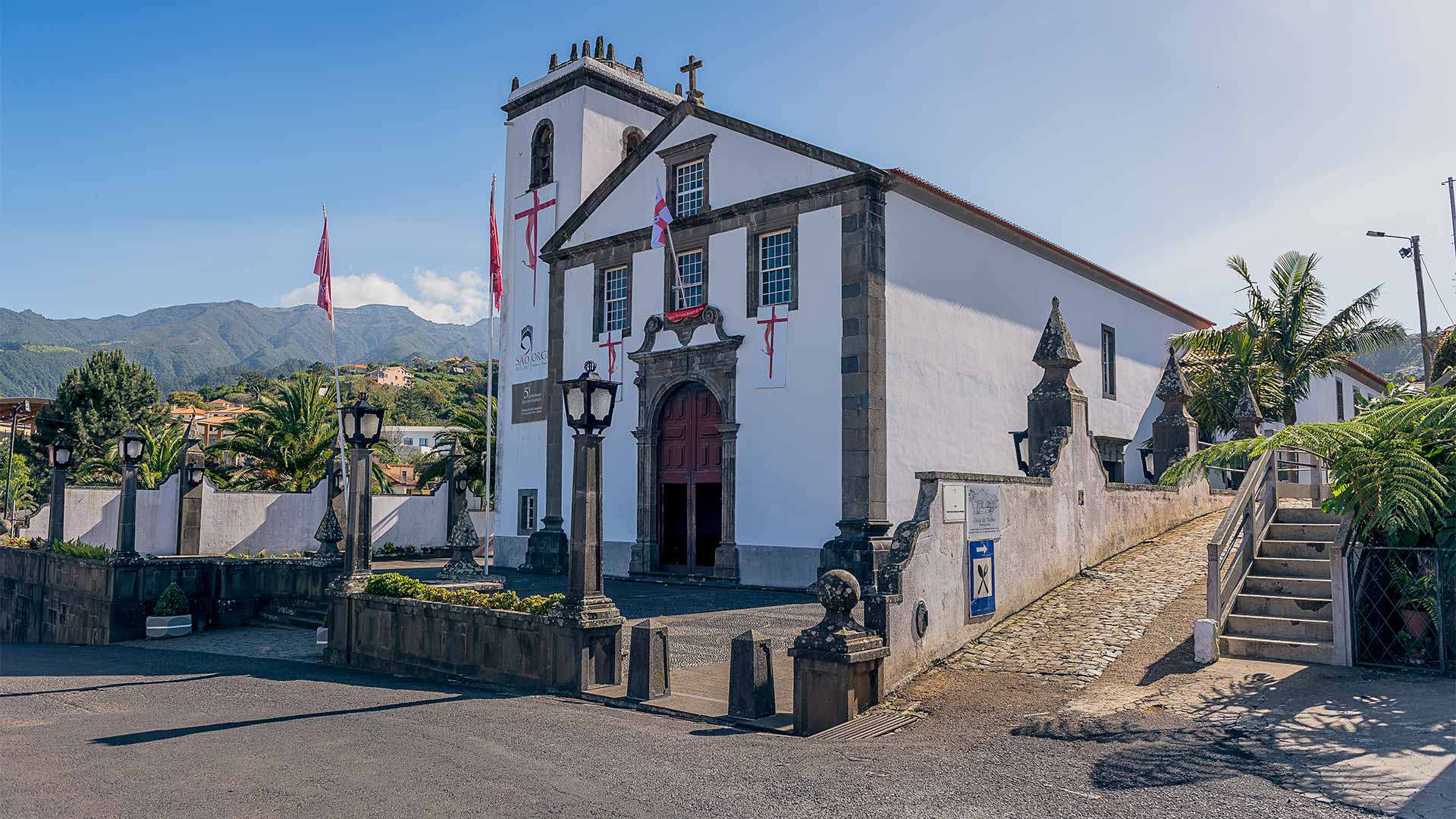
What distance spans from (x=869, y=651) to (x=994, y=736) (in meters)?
1.34

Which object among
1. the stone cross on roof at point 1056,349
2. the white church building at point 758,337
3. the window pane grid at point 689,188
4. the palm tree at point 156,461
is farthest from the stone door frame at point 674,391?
the palm tree at point 156,461

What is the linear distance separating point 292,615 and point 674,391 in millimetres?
9217

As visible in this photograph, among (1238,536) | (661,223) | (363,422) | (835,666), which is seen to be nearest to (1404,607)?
(1238,536)

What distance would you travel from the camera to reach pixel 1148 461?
24625 millimetres

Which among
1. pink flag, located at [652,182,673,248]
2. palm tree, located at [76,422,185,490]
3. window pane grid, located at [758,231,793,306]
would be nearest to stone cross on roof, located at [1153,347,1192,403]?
window pane grid, located at [758,231,793,306]

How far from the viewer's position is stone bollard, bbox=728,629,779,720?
9.07 metres

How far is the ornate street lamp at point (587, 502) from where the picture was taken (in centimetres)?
1057

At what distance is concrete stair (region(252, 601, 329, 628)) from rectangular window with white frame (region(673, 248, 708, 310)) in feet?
32.4

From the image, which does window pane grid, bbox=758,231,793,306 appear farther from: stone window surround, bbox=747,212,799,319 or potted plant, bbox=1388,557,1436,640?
potted plant, bbox=1388,557,1436,640

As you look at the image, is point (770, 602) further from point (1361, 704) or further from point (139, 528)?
point (139, 528)

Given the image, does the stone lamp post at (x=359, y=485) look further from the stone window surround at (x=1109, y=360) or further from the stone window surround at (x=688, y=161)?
the stone window surround at (x=1109, y=360)

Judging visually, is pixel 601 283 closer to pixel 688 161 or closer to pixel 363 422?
pixel 688 161

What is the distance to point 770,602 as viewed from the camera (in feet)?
59.1

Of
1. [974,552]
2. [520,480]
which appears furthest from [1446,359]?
[520,480]
